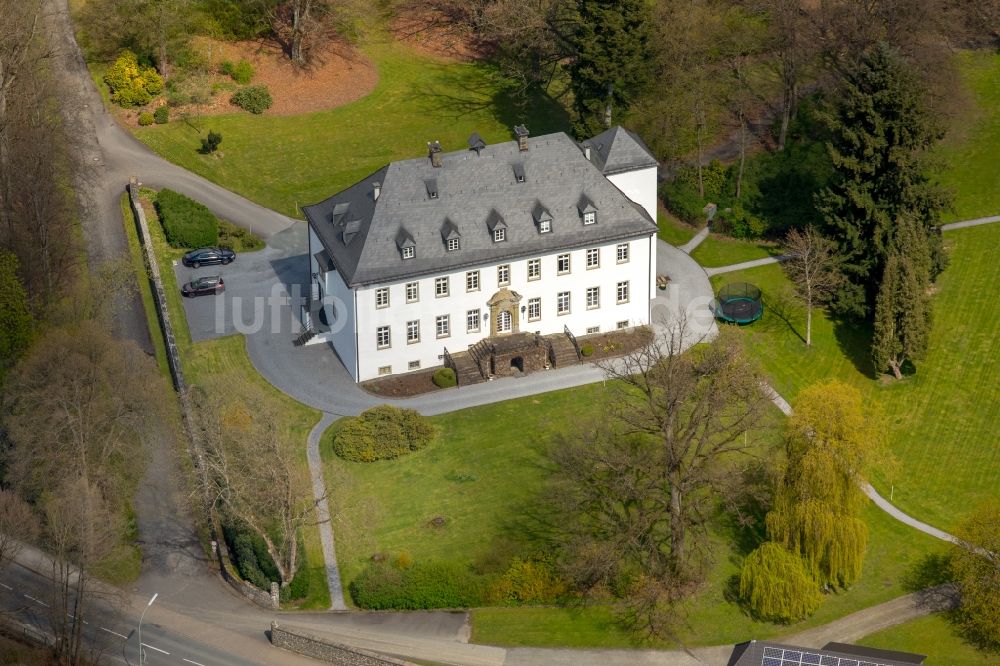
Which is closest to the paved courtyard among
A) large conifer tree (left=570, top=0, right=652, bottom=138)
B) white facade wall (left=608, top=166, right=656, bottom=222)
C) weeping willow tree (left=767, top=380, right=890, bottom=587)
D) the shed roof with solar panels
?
white facade wall (left=608, top=166, right=656, bottom=222)

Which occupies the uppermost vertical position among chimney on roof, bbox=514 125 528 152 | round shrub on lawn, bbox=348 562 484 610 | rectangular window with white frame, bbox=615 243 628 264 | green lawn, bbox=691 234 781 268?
chimney on roof, bbox=514 125 528 152

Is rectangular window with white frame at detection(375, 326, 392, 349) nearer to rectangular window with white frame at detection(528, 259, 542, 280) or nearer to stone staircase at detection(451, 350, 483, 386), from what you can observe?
stone staircase at detection(451, 350, 483, 386)

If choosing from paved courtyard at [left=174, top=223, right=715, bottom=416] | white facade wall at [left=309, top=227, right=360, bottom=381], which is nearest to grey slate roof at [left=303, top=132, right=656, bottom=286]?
white facade wall at [left=309, top=227, right=360, bottom=381]

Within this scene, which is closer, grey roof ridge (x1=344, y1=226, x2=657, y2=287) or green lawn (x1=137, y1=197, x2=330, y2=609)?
green lawn (x1=137, y1=197, x2=330, y2=609)

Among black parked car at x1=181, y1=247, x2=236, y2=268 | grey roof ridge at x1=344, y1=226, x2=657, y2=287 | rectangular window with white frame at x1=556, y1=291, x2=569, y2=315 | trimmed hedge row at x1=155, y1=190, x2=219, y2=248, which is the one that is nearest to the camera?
grey roof ridge at x1=344, y1=226, x2=657, y2=287

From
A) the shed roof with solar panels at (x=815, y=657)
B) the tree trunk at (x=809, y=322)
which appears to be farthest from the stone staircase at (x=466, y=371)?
the shed roof with solar panels at (x=815, y=657)

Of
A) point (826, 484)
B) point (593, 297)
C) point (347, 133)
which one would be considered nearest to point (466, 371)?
point (593, 297)

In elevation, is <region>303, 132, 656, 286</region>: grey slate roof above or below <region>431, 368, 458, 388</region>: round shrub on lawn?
above

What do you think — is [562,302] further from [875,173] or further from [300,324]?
[875,173]

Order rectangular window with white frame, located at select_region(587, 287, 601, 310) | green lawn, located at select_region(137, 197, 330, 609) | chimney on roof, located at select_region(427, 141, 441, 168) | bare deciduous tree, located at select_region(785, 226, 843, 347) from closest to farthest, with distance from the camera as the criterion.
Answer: green lawn, located at select_region(137, 197, 330, 609), chimney on roof, located at select_region(427, 141, 441, 168), rectangular window with white frame, located at select_region(587, 287, 601, 310), bare deciduous tree, located at select_region(785, 226, 843, 347)

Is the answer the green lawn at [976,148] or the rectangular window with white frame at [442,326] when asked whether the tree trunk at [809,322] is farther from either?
the rectangular window with white frame at [442,326]
